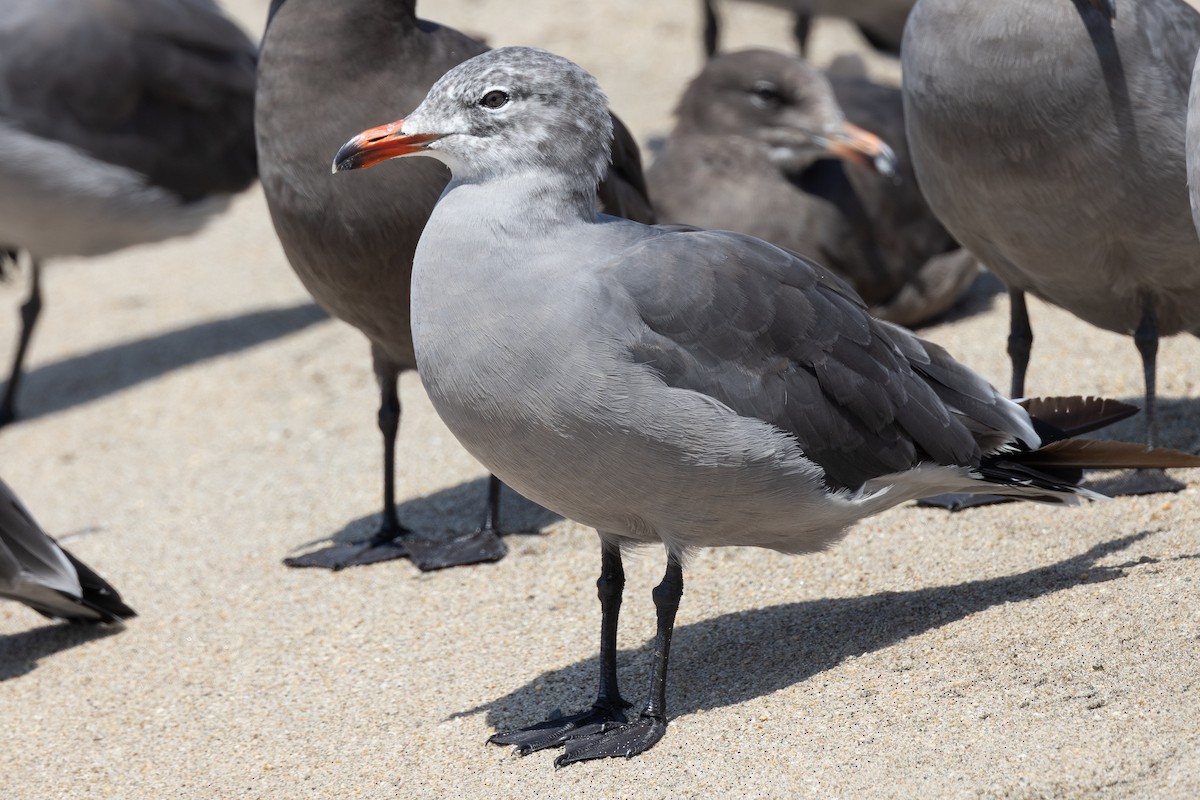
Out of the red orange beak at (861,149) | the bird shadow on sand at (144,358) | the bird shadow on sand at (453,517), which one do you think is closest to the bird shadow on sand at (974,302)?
the red orange beak at (861,149)

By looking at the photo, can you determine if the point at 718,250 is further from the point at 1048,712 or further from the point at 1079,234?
the point at 1079,234

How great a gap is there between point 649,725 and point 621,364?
83cm

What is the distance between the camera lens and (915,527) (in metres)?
4.62

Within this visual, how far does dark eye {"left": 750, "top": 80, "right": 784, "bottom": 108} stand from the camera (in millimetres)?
6527

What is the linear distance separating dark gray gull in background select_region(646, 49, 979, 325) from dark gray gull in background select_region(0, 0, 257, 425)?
2585 millimetres

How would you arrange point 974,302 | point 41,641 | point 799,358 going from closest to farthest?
1. point 799,358
2. point 41,641
3. point 974,302

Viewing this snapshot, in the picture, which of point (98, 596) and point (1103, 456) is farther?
point (98, 596)

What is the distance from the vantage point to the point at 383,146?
3541 mm

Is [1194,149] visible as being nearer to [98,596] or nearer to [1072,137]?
[1072,137]

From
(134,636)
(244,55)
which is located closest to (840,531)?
(134,636)

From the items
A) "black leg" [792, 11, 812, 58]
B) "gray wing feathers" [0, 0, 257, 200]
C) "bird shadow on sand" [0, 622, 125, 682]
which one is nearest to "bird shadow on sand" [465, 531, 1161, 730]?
"bird shadow on sand" [0, 622, 125, 682]

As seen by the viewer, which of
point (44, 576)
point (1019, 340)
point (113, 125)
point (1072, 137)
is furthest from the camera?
point (113, 125)

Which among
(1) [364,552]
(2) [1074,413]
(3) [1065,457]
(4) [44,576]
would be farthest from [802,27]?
(4) [44,576]

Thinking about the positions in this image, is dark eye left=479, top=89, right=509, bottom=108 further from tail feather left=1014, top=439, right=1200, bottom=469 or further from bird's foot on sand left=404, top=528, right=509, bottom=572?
bird's foot on sand left=404, top=528, right=509, bottom=572
